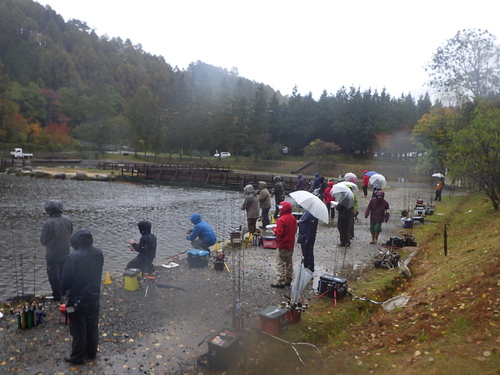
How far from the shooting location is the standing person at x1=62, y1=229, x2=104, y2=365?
4820 millimetres

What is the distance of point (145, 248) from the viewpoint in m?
7.45

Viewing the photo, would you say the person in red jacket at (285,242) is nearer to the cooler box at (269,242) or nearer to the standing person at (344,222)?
the cooler box at (269,242)

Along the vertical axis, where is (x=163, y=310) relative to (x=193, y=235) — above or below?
below

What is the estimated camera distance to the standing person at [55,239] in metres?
6.69

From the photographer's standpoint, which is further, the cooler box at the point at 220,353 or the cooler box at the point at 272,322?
the cooler box at the point at 272,322

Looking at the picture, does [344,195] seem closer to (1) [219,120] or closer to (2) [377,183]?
(2) [377,183]

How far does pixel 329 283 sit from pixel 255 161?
47702 millimetres

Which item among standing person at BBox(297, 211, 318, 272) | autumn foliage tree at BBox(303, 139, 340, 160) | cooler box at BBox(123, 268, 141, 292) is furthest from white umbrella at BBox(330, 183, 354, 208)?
autumn foliage tree at BBox(303, 139, 340, 160)

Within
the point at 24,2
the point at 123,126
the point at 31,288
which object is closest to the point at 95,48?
the point at 24,2

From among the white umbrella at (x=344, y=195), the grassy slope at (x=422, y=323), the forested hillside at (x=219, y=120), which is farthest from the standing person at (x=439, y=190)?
the forested hillside at (x=219, y=120)

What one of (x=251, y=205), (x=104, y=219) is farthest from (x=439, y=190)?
(x=104, y=219)

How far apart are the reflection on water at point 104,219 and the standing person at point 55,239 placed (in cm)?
170

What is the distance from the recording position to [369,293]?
7621mm

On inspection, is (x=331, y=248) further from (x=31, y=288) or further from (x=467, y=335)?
(x=31, y=288)
